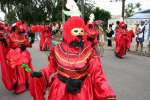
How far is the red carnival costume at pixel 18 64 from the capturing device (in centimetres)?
883

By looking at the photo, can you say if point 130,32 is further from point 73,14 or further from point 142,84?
point 73,14

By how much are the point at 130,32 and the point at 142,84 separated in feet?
23.9

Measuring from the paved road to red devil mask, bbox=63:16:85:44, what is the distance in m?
3.50

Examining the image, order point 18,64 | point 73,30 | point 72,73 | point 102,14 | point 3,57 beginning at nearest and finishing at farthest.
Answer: point 72,73
point 73,30
point 18,64
point 3,57
point 102,14

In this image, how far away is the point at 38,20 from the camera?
52281mm

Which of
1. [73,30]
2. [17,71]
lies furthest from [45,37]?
[73,30]

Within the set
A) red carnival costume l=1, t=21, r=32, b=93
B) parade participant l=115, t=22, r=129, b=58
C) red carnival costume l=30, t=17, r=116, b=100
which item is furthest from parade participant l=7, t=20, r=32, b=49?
parade participant l=115, t=22, r=129, b=58

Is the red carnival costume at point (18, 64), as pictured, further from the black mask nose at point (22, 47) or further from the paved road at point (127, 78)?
the paved road at point (127, 78)

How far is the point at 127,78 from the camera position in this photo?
35.3 feet

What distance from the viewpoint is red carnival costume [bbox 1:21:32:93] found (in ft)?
29.0

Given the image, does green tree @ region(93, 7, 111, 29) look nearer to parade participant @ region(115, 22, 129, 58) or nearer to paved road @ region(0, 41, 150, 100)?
parade participant @ region(115, 22, 129, 58)

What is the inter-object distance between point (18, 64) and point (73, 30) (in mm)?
3947

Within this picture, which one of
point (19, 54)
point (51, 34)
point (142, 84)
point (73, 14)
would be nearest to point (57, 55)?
point (73, 14)

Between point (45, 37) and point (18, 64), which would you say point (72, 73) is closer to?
point (18, 64)
